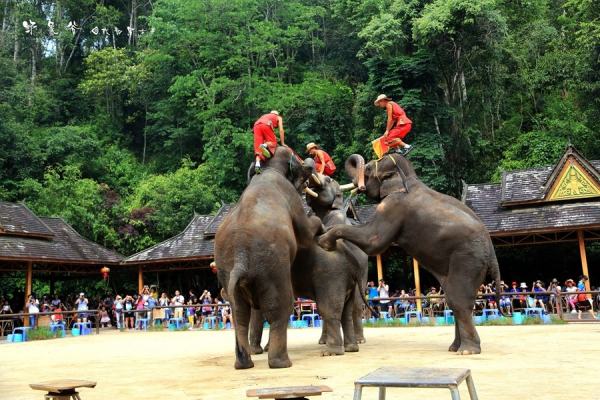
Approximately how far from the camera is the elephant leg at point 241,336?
25.0 ft

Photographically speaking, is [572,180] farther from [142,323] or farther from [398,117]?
[142,323]

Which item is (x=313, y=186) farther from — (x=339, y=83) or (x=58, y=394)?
(x=339, y=83)

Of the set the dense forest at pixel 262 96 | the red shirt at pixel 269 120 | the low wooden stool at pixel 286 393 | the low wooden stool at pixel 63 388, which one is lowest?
the low wooden stool at pixel 63 388

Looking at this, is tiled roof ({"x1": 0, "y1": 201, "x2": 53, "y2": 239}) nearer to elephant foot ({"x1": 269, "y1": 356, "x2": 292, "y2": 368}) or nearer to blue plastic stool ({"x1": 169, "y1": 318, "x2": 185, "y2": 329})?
blue plastic stool ({"x1": 169, "y1": 318, "x2": 185, "y2": 329})

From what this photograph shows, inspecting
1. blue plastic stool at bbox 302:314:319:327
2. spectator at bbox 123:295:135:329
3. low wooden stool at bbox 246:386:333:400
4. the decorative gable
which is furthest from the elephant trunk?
spectator at bbox 123:295:135:329

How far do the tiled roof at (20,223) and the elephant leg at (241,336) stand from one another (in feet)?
62.0

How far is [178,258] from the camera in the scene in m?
25.4

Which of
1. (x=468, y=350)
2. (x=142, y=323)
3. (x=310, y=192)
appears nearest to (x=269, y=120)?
(x=310, y=192)

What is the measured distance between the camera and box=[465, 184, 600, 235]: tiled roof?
788 inches

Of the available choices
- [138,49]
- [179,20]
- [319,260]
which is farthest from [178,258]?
[138,49]

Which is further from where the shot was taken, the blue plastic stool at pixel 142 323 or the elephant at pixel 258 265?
the blue plastic stool at pixel 142 323

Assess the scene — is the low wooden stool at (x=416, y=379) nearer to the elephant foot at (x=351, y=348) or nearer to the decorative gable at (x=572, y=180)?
the elephant foot at (x=351, y=348)

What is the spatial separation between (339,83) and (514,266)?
64.1 ft

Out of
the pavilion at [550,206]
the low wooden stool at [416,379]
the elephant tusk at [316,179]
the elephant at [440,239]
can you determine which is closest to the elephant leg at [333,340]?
the elephant at [440,239]
